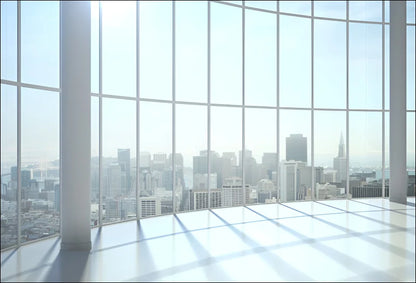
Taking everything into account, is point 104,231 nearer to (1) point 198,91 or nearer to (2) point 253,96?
(1) point 198,91

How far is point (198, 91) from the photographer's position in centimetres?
1202

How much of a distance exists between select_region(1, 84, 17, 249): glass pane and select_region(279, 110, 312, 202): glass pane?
27.2ft

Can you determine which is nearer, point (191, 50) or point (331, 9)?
point (191, 50)

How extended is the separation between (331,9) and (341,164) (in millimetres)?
5387

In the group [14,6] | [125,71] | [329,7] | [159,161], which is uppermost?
[329,7]

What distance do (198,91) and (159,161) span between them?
2361mm

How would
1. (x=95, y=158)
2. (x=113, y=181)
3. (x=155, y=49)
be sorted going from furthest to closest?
(x=155, y=49) → (x=113, y=181) → (x=95, y=158)

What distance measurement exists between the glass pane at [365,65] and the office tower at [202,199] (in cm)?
605

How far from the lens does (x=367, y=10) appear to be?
49.3ft

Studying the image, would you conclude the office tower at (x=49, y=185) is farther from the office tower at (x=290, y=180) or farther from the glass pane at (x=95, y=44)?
the office tower at (x=290, y=180)

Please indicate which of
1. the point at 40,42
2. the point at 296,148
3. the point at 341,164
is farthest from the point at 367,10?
the point at 40,42

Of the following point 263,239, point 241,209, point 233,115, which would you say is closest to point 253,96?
point 233,115

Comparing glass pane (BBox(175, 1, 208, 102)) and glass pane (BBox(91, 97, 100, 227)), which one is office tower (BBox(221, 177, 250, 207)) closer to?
glass pane (BBox(175, 1, 208, 102))

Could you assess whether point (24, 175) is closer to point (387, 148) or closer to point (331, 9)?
point (331, 9)
